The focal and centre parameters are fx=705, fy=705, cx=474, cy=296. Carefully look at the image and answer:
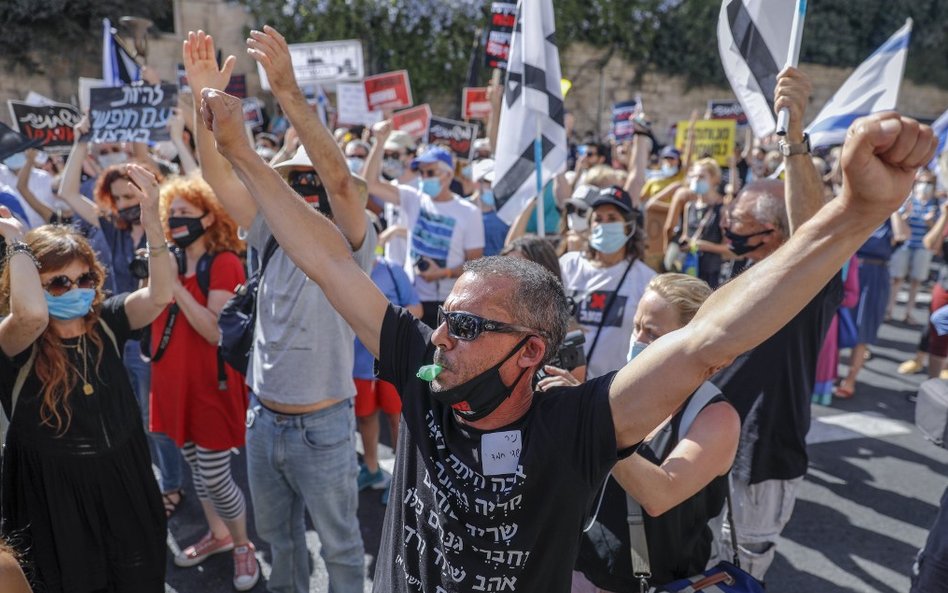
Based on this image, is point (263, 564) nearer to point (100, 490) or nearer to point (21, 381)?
point (100, 490)

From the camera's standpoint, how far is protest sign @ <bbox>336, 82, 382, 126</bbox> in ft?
31.1

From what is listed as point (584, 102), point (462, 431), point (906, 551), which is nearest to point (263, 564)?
point (462, 431)

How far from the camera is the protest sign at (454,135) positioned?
917 cm

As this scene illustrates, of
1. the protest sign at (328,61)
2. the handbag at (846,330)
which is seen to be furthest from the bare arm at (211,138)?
the protest sign at (328,61)

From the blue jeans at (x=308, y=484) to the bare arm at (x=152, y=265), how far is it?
0.55 metres

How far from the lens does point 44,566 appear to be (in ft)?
8.39

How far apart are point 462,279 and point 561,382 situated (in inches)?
15.1

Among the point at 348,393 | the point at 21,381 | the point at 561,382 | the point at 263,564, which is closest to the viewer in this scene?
the point at 561,382

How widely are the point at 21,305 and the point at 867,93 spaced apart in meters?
4.29

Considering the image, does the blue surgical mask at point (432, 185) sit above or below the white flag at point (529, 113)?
below

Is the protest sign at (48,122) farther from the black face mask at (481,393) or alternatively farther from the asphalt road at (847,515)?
the black face mask at (481,393)

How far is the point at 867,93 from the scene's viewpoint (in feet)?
13.2

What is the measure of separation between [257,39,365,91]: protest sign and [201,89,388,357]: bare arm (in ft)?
27.3

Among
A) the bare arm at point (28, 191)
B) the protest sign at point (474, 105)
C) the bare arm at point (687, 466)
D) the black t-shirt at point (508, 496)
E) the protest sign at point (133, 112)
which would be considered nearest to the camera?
the black t-shirt at point (508, 496)
